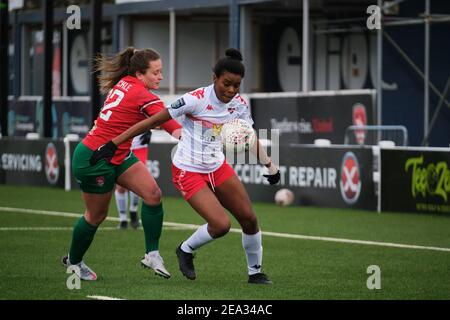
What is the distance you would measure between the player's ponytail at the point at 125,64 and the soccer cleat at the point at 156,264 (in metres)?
1.68

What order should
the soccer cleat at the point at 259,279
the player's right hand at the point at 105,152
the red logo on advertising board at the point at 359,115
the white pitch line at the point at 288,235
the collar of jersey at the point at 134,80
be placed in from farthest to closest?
the red logo on advertising board at the point at 359,115 < the white pitch line at the point at 288,235 < the collar of jersey at the point at 134,80 < the soccer cleat at the point at 259,279 < the player's right hand at the point at 105,152

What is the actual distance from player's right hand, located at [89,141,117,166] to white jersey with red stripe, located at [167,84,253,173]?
2.37ft

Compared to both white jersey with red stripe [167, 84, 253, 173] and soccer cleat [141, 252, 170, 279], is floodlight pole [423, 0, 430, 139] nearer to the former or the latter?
white jersey with red stripe [167, 84, 253, 173]

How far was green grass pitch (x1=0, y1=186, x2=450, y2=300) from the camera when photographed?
1030 centimetres

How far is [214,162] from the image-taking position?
10727 mm

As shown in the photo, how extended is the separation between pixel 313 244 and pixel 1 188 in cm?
1275

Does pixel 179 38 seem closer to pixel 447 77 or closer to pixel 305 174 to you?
pixel 447 77

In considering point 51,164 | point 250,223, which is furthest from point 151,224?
point 51,164

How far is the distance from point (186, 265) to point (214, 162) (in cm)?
98

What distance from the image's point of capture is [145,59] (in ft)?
36.9

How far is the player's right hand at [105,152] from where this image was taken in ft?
33.6

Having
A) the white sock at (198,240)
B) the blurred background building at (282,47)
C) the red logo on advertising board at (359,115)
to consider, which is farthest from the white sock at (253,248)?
the red logo on advertising board at (359,115)

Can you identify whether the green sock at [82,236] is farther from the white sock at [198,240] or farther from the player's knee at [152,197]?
the white sock at [198,240]

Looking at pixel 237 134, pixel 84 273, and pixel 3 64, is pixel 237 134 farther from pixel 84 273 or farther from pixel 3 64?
pixel 3 64
